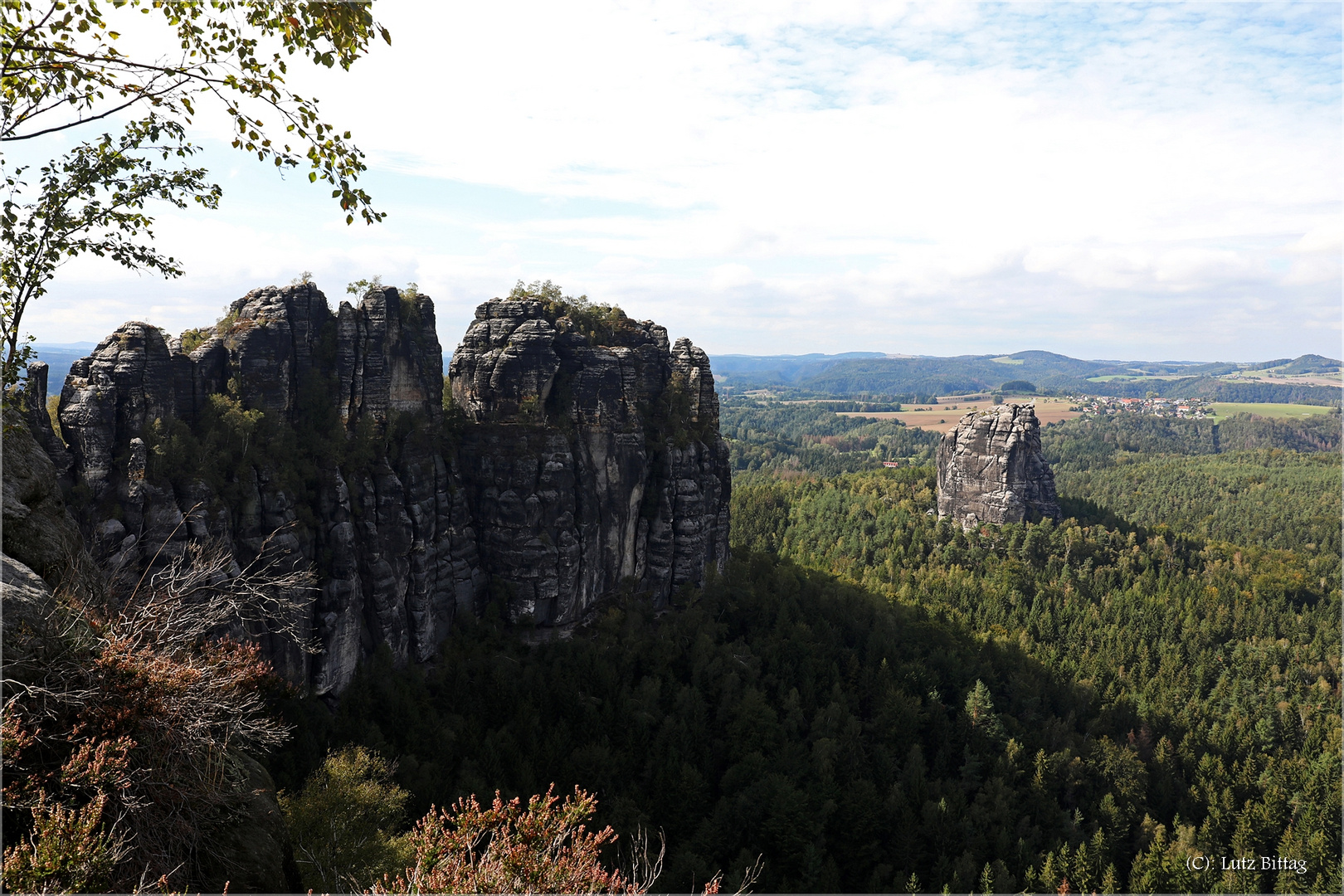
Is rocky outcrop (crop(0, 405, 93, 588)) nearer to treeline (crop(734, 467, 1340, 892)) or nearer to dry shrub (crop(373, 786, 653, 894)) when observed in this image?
dry shrub (crop(373, 786, 653, 894))

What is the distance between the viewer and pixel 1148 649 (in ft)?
234

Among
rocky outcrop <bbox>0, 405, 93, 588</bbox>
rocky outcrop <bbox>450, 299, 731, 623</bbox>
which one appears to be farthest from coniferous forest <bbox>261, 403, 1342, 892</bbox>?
rocky outcrop <bbox>0, 405, 93, 588</bbox>

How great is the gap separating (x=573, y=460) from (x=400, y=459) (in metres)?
11.7

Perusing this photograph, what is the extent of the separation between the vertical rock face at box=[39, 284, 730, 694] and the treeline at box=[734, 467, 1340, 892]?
1840cm

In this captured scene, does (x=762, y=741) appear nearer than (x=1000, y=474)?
Yes

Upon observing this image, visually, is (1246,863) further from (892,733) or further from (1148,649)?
(1148,649)

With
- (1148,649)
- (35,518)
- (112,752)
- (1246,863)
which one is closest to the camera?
(112,752)

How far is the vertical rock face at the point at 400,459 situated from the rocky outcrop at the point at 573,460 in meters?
0.13

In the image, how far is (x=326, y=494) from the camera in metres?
39.2

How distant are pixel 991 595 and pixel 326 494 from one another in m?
67.6

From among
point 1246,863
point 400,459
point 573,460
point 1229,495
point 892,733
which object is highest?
point 400,459

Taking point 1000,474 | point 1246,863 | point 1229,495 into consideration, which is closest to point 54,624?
point 1246,863

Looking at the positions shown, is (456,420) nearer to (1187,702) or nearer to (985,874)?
(985,874)

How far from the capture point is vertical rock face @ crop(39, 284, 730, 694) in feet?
111
